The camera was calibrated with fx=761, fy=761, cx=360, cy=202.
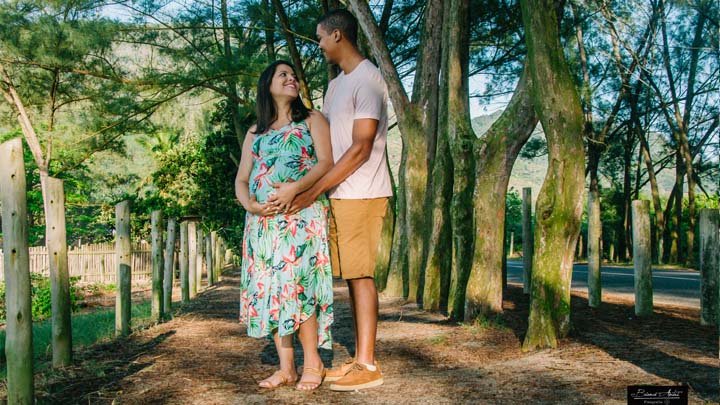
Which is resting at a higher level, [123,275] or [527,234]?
[527,234]

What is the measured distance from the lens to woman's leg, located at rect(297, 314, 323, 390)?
454cm

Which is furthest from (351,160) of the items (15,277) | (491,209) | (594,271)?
(594,271)

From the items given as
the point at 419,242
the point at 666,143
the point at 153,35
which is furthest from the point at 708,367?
the point at 666,143

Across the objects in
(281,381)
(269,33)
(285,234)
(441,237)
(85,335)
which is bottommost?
(85,335)

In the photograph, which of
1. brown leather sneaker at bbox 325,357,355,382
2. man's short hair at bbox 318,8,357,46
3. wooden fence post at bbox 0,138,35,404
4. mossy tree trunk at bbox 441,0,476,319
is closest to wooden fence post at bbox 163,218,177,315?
mossy tree trunk at bbox 441,0,476,319

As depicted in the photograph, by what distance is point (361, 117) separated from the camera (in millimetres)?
4348

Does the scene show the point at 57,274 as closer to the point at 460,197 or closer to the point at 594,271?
the point at 460,197

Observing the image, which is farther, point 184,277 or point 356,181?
point 184,277

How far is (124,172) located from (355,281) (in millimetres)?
58131

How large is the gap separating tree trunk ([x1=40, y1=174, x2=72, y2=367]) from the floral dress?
208cm

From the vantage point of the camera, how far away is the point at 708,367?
15.6ft

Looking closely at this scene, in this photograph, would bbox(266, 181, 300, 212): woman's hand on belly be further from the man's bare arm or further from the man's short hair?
the man's short hair

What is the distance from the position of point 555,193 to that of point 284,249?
248 cm

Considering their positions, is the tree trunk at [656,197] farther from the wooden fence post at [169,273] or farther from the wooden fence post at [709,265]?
the wooden fence post at [169,273]
